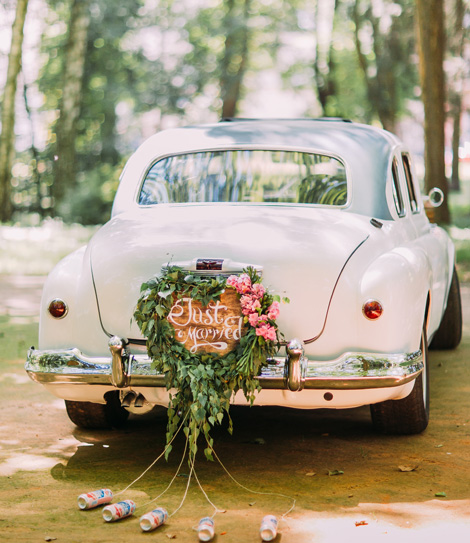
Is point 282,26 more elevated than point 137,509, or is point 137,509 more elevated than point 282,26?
point 282,26

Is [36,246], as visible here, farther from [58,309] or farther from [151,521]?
[151,521]

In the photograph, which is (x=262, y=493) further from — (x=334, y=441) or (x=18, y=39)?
(x=18, y=39)

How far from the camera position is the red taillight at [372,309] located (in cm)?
439

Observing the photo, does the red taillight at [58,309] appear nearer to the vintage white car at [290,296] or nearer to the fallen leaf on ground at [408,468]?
the vintage white car at [290,296]

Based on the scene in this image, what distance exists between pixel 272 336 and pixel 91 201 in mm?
20637

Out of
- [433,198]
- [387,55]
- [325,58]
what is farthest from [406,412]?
[325,58]

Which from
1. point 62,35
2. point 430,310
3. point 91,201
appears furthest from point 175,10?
point 430,310

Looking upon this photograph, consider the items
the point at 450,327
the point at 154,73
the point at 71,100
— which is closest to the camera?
the point at 450,327

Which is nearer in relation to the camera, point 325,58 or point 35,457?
point 35,457

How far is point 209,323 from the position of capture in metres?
4.34

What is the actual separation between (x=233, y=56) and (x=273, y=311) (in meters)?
28.0

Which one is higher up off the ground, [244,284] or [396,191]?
[396,191]

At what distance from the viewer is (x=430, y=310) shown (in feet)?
18.0

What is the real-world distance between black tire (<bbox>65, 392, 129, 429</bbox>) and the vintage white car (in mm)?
11
